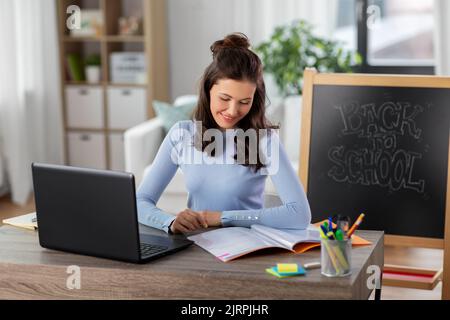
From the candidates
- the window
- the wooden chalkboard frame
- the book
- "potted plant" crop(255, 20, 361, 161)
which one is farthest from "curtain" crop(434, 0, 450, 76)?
the book

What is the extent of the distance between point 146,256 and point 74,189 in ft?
0.74

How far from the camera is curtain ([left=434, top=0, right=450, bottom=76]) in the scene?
4.78 m

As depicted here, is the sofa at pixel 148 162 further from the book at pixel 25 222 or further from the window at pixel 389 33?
the book at pixel 25 222

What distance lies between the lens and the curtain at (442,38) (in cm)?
478

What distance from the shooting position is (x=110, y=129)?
5.40m

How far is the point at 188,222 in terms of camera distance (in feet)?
6.59

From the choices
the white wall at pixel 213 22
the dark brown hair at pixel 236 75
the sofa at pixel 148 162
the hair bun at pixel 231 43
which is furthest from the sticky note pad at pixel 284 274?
the white wall at pixel 213 22

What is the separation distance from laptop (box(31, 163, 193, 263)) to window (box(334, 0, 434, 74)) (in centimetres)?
363

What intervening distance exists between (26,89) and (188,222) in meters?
3.40

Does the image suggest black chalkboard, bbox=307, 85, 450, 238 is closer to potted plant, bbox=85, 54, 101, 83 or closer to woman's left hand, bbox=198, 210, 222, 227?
woman's left hand, bbox=198, 210, 222, 227

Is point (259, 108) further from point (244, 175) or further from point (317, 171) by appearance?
point (317, 171)
